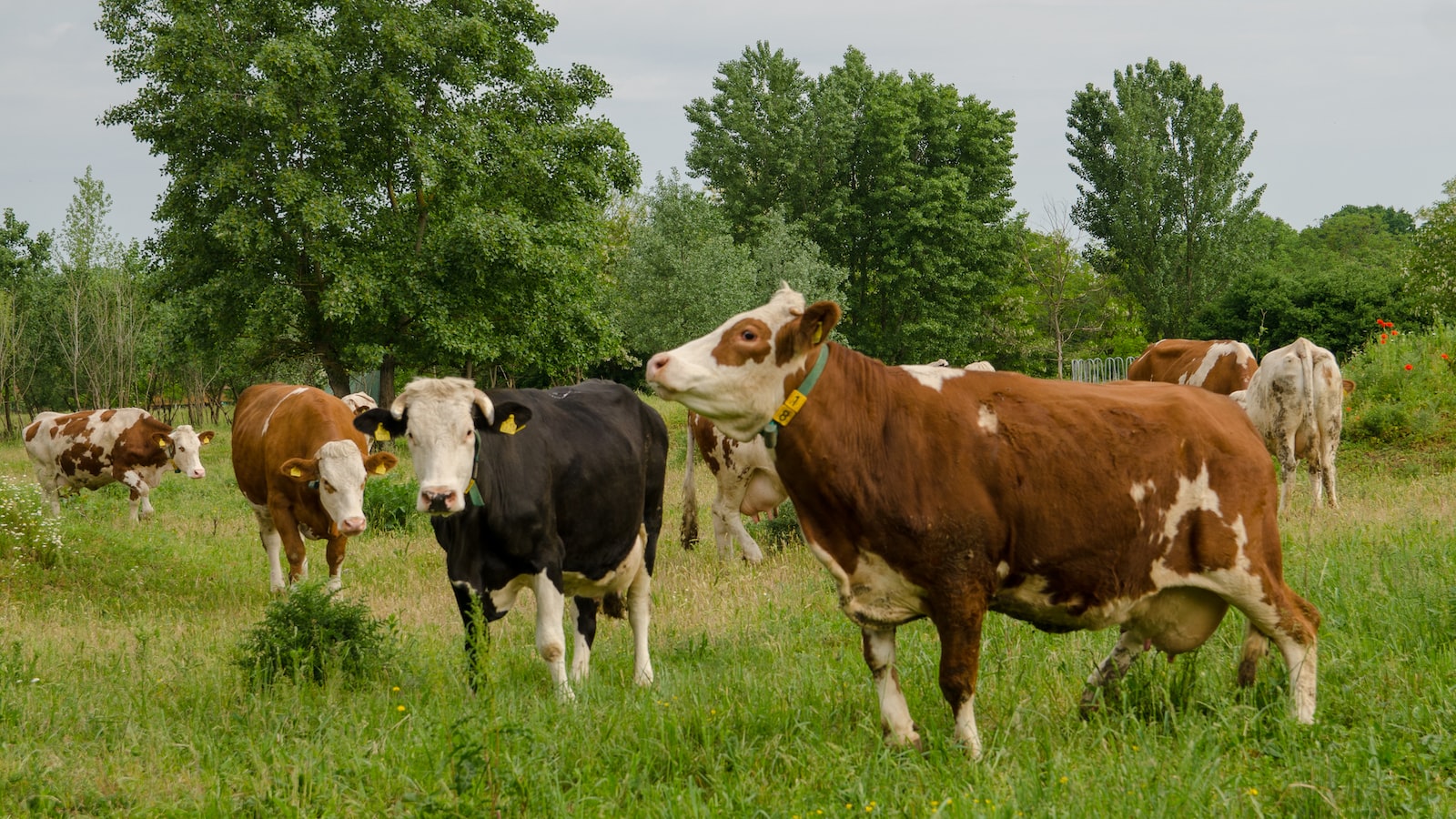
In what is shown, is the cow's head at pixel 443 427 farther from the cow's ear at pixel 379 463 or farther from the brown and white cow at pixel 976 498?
the cow's ear at pixel 379 463

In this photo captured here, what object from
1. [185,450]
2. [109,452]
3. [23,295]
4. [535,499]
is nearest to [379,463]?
[535,499]

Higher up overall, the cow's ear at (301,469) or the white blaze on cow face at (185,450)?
the cow's ear at (301,469)

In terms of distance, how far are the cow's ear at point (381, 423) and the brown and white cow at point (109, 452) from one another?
12278mm

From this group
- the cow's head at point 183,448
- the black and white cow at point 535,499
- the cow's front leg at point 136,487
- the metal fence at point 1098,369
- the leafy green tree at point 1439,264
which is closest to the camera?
the black and white cow at point 535,499

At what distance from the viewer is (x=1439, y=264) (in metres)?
37.1

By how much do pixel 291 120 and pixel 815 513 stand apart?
85.3 ft

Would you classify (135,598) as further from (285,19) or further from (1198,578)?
(285,19)

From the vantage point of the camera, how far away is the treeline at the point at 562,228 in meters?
27.5

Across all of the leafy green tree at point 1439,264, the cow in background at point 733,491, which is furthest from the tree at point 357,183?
the leafy green tree at point 1439,264

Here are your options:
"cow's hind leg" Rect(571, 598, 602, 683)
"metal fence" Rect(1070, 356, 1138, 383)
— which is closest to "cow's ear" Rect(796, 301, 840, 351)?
"cow's hind leg" Rect(571, 598, 602, 683)

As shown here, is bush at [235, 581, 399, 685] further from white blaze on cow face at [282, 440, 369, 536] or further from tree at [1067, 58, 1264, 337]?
tree at [1067, 58, 1264, 337]

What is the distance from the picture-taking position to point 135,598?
981cm

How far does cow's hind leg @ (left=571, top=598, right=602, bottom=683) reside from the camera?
6.54m

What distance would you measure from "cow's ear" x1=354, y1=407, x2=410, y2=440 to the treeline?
17733 mm
